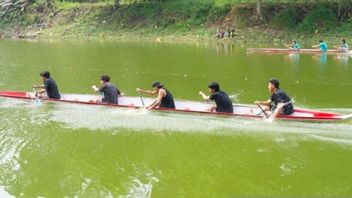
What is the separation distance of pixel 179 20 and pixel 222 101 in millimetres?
37784

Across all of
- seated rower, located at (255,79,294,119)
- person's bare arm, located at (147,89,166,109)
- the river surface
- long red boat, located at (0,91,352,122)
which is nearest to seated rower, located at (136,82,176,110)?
person's bare arm, located at (147,89,166,109)

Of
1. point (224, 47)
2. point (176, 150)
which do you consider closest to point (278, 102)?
point (176, 150)

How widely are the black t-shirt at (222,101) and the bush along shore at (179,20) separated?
28598 millimetres

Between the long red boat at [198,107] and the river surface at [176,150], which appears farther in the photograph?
the long red boat at [198,107]

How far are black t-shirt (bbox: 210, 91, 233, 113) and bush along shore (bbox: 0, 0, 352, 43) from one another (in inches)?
1126

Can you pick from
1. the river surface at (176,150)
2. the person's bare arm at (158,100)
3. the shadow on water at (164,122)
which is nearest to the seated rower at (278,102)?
the shadow on water at (164,122)

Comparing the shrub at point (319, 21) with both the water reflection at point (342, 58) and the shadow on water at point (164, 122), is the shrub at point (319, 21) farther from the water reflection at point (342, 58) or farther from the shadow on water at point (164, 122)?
the shadow on water at point (164, 122)

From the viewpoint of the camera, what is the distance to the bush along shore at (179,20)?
44406 millimetres

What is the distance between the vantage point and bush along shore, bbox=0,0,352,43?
44406 mm

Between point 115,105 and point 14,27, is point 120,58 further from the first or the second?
point 14,27

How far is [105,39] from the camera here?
5212 centimetres

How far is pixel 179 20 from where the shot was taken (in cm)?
5228

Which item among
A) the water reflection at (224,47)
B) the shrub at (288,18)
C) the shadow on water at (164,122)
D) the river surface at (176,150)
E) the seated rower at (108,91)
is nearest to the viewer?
the river surface at (176,150)

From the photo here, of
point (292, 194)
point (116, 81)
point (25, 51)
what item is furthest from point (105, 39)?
point (292, 194)
